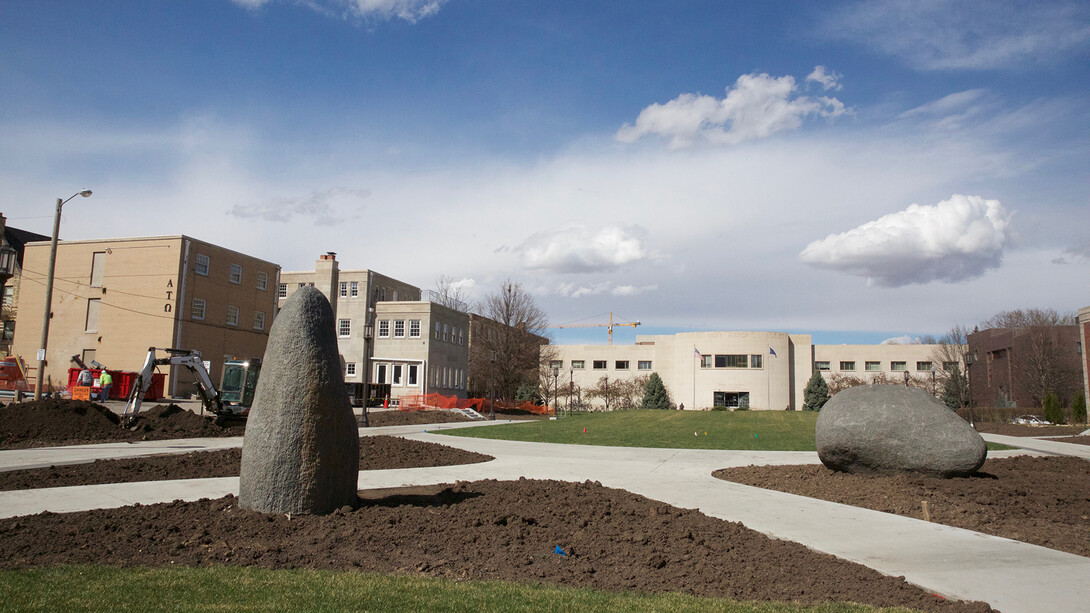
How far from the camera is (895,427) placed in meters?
11.0

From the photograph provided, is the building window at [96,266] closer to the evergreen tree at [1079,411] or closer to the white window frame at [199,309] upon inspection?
the white window frame at [199,309]

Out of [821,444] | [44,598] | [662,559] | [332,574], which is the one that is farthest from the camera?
[821,444]

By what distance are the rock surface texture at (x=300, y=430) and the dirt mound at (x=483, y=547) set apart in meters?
0.23

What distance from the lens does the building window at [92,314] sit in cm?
4244

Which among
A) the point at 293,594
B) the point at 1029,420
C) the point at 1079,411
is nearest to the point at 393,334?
the point at 1029,420

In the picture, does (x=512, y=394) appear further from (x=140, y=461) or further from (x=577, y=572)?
(x=577, y=572)

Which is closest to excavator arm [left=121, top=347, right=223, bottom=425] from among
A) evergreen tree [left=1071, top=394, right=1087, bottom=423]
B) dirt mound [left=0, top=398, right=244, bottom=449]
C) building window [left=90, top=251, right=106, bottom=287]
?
dirt mound [left=0, top=398, right=244, bottom=449]

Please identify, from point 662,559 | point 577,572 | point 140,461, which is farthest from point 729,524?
point 140,461

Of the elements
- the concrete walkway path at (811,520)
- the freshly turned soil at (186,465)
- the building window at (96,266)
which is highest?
the building window at (96,266)

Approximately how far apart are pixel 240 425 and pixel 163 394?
60.0 ft

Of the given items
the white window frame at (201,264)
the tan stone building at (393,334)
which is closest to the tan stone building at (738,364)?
the tan stone building at (393,334)

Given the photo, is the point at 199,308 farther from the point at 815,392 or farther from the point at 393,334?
the point at 815,392

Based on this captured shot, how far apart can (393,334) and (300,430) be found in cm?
4816

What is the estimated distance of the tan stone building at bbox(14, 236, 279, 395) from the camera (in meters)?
41.0
